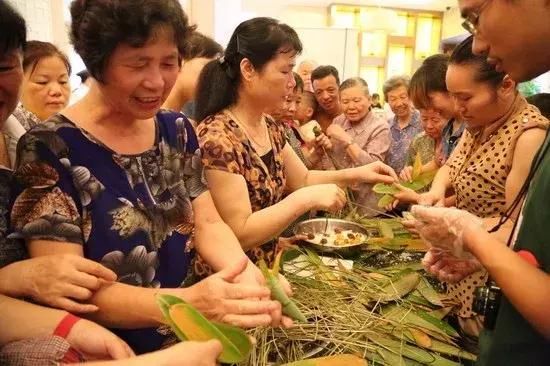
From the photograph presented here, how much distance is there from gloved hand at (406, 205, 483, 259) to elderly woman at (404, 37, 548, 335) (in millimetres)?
265

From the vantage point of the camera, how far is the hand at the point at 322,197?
1.47 m

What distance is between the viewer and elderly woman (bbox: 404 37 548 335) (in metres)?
1.33

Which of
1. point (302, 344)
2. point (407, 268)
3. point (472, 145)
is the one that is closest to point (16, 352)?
point (302, 344)

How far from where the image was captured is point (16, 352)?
0.75 meters

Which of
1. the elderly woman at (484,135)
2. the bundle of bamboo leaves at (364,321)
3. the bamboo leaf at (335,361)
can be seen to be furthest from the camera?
the elderly woman at (484,135)

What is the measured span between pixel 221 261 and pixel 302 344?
32cm

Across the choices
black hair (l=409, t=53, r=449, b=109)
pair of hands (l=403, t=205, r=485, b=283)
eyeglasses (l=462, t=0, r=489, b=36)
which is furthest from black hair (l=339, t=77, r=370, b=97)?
eyeglasses (l=462, t=0, r=489, b=36)

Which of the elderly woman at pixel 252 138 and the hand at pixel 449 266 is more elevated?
the elderly woman at pixel 252 138

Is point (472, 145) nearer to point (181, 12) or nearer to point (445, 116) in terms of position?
point (445, 116)

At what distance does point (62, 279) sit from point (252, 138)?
0.84 metres

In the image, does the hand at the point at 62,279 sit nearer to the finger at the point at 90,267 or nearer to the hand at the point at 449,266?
the finger at the point at 90,267

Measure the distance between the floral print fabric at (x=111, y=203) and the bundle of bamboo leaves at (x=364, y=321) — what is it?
0.32 metres

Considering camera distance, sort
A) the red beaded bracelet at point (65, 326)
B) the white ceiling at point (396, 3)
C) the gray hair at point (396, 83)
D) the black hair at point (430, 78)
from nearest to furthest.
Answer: the red beaded bracelet at point (65, 326) → the black hair at point (430, 78) → the gray hair at point (396, 83) → the white ceiling at point (396, 3)

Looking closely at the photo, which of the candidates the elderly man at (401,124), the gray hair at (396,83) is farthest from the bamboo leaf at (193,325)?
the gray hair at (396,83)
